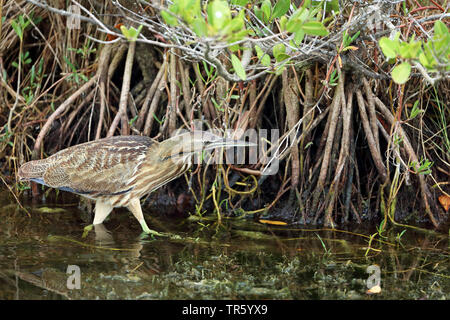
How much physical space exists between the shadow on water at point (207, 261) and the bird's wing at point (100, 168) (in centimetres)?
27

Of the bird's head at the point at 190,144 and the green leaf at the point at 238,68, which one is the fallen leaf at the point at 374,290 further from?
the bird's head at the point at 190,144

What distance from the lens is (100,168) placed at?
13.5 ft

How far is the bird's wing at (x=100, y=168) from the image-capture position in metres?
4.13

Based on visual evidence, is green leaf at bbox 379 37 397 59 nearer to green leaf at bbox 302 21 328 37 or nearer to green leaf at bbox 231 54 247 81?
green leaf at bbox 302 21 328 37

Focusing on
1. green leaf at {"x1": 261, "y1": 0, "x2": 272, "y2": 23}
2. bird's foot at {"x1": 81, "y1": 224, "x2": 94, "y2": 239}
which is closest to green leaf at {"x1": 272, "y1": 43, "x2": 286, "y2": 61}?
green leaf at {"x1": 261, "y1": 0, "x2": 272, "y2": 23}

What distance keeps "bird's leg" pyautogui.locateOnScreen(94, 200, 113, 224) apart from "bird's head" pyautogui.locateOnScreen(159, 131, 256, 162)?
0.53 metres

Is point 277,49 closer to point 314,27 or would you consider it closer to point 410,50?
point 314,27

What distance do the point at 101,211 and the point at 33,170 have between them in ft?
1.94

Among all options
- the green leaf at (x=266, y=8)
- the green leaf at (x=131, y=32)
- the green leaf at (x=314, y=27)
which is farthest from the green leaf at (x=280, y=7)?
the green leaf at (x=131, y=32)

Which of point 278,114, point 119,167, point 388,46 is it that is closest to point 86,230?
point 119,167

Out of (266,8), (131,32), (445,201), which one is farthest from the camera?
(445,201)

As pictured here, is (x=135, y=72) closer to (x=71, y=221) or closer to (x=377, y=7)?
(x=71, y=221)

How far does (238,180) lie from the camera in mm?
4652
